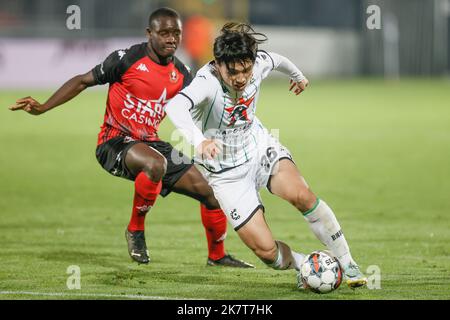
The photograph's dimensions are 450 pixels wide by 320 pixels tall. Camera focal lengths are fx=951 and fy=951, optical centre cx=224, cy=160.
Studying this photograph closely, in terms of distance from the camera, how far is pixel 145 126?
8.34 m

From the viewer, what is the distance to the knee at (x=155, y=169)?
7.86m

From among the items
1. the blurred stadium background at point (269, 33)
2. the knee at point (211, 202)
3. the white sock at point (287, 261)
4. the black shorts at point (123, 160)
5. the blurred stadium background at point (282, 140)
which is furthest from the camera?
the blurred stadium background at point (269, 33)

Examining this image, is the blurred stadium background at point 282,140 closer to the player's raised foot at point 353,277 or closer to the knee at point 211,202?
the player's raised foot at point 353,277

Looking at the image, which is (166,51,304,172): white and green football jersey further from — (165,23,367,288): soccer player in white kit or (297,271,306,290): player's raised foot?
(297,271,306,290): player's raised foot

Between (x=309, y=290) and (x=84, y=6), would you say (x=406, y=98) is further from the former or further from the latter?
(x=309, y=290)

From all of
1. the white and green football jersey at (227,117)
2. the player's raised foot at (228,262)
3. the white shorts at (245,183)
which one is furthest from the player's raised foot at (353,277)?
the player's raised foot at (228,262)

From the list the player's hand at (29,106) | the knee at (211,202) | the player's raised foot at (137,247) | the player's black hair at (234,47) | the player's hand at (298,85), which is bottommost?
the player's raised foot at (137,247)

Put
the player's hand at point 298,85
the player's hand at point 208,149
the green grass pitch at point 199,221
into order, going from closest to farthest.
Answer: the player's hand at point 208,149 < the green grass pitch at point 199,221 < the player's hand at point 298,85

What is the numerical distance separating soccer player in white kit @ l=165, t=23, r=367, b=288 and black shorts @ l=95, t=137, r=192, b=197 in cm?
113

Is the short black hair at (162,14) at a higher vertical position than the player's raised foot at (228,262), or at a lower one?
higher

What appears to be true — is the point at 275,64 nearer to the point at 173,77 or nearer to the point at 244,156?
the point at 244,156

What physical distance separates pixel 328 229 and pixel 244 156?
81 centimetres
